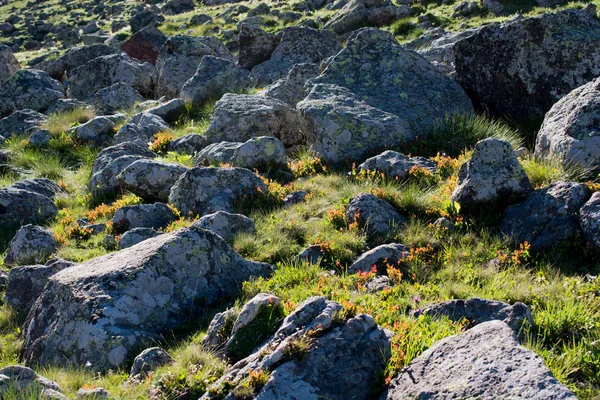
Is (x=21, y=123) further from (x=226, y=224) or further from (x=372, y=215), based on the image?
(x=372, y=215)

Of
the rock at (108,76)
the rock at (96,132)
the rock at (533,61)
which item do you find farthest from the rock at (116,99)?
the rock at (533,61)

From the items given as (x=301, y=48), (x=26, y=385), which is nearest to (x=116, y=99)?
(x=301, y=48)

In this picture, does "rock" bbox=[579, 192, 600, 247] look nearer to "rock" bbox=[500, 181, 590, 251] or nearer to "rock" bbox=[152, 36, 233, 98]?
"rock" bbox=[500, 181, 590, 251]

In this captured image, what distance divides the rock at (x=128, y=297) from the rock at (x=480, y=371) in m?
3.14

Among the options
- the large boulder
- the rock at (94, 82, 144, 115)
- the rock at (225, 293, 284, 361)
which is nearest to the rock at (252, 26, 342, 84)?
the rock at (94, 82, 144, 115)

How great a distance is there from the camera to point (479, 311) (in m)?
6.46

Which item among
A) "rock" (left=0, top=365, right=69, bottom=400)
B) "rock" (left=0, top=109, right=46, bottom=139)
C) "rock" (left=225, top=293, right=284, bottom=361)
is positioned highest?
"rock" (left=0, top=365, right=69, bottom=400)

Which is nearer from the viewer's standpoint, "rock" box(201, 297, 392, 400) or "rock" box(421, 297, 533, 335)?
"rock" box(201, 297, 392, 400)

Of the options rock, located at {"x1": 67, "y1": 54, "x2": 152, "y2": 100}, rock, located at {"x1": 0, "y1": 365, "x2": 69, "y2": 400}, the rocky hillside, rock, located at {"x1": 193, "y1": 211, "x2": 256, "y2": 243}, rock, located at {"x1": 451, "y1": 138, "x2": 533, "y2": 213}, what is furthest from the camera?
rock, located at {"x1": 67, "y1": 54, "x2": 152, "y2": 100}

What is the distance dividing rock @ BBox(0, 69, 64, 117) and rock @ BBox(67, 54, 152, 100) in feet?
3.38

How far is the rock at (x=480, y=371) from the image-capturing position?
14.6 ft

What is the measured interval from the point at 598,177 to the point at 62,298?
7388 millimetres

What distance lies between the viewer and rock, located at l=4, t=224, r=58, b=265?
33.6 ft

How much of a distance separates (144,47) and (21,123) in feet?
37.2
